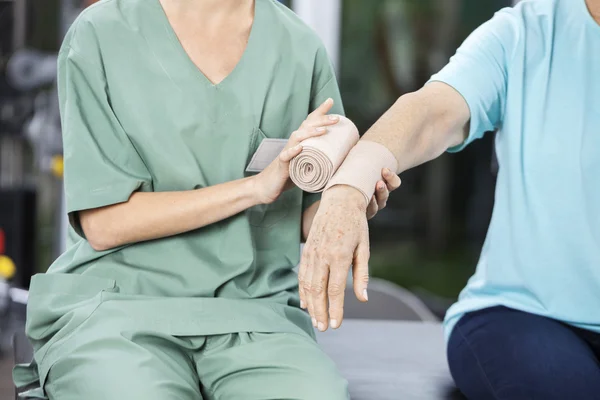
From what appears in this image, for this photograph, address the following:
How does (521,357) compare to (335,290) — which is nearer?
(335,290)

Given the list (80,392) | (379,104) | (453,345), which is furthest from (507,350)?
(379,104)

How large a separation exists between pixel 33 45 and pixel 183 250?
97.9 inches

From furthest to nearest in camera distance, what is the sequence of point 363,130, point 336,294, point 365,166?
1. point 363,130
2. point 365,166
3. point 336,294

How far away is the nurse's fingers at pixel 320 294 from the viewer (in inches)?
42.1

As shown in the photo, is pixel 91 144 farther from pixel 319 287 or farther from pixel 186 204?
pixel 319 287

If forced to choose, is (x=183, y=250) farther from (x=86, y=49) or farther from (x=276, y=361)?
(x=86, y=49)

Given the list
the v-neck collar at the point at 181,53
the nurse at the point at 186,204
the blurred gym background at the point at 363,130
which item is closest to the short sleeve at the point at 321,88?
the nurse at the point at 186,204

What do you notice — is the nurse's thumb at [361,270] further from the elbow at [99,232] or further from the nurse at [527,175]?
the elbow at [99,232]

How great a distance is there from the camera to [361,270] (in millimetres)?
1105

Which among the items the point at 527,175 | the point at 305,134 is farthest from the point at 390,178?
the point at 527,175

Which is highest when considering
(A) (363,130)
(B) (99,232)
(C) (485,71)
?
(C) (485,71)

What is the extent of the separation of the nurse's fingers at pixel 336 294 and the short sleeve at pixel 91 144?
0.35 metres

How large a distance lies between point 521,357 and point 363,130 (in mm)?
2569

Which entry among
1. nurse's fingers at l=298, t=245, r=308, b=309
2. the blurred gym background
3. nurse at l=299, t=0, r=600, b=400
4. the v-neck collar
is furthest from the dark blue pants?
the blurred gym background
